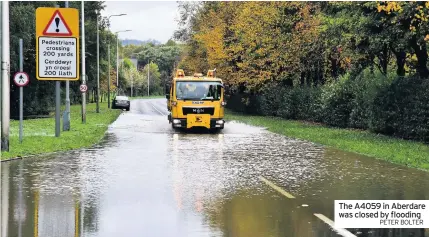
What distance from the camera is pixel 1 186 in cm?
1130

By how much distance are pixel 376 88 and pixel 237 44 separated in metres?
19.1

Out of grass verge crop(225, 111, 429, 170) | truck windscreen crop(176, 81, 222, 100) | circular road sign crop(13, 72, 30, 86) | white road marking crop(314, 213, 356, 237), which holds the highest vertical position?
circular road sign crop(13, 72, 30, 86)

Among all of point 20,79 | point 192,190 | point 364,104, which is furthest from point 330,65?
point 192,190

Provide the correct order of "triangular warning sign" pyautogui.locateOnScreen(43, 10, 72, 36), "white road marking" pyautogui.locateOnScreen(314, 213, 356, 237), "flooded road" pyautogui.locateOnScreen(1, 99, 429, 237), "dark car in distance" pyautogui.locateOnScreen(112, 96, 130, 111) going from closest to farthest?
"white road marking" pyautogui.locateOnScreen(314, 213, 356, 237) → "flooded road" pyautogui.locateOnScreen(1, 99, 429, 237) → "triangular warning sign" pyautogui.locateOnScreen(43, 10, 72, 36) → "dark car in distance" pyautogui.locateOnScreen(112, 96, 130, 111)

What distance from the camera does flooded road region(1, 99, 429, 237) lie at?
Result: 796 cm

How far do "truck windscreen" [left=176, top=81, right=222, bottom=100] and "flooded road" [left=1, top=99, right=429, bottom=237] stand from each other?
9.37 m

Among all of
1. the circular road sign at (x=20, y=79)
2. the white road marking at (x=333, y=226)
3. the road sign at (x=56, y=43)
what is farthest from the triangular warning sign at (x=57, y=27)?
the white road marking at (x=333, y=226)

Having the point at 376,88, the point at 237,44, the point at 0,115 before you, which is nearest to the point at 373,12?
the point at 376,88

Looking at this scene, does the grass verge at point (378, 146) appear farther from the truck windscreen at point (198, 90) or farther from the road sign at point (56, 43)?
the road sign at point (56, 43)

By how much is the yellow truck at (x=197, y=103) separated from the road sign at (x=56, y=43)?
662 cm

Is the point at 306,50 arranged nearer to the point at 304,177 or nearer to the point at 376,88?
the point at 376,88

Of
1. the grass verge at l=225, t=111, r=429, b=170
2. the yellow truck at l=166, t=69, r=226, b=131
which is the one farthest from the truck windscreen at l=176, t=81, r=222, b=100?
the grass verge at l=225, t=111, r=429, b=170

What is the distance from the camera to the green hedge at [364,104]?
72.0 feet

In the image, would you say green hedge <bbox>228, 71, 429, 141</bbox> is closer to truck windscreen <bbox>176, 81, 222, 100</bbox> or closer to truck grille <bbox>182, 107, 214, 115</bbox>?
truck windscreen <bbox>176, 81, 222, 100</bbox>
